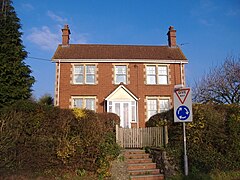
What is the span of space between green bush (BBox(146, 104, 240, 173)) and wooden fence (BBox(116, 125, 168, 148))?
1318 millimetres

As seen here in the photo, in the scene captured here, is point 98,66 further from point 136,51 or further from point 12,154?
point 12,154

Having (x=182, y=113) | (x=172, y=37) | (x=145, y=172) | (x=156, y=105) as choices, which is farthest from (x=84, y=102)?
(x=182, y=113)

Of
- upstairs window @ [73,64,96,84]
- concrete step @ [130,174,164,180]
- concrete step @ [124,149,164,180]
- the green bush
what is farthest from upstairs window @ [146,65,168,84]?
concrete step @ [130,174,164,180]

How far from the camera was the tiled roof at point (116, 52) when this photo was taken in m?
21.3

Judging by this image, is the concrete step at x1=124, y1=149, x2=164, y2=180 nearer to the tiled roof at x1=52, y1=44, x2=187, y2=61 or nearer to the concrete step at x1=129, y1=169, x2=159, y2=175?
the concrete step at x1=129, y1=169, x2=159, y2=175

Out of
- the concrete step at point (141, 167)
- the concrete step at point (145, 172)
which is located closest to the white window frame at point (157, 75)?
the concrete step at point (141, 167)

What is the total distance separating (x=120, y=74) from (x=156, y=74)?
11.4 feet

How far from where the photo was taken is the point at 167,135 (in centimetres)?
1118

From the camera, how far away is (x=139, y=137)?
1268 cm

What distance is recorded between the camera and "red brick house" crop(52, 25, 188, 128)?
19.6m

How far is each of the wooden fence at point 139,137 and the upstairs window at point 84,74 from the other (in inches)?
356

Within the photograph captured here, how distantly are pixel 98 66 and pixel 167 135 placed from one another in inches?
456

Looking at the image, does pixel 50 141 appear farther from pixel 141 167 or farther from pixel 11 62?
pixel 11 62

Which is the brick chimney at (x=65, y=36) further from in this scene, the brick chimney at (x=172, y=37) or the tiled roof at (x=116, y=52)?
the brick chimney at (x=172, y=37)
